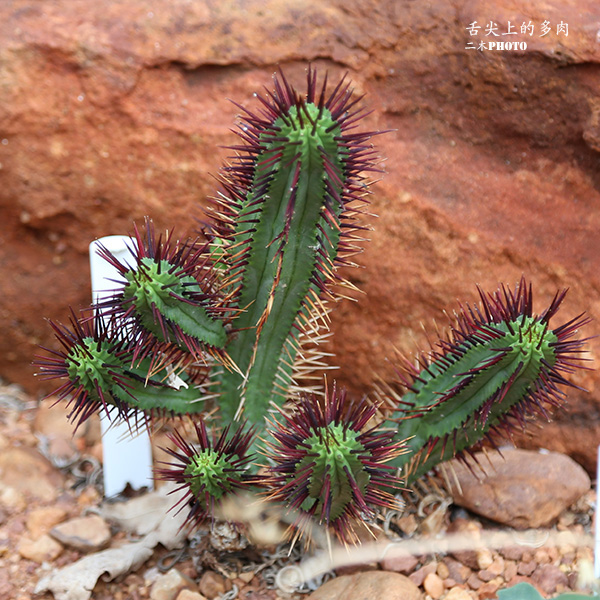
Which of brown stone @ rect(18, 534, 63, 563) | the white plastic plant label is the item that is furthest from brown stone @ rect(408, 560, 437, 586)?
brown stone @ rect(18, 534, 63, 563)

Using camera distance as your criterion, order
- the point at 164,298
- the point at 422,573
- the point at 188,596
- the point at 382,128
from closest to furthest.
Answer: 1. the point at 164,298
2. the point at 188,596
3. the point at 422,573
4. the point at 382,128

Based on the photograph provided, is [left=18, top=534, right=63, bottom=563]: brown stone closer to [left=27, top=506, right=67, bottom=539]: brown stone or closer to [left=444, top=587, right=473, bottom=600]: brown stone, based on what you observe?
[left=27, top=506, right=67, bottom=539]: brown stone

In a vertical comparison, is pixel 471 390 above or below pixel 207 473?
above

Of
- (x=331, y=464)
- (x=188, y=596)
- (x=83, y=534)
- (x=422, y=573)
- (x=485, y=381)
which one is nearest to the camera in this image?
(x=331, y=464)

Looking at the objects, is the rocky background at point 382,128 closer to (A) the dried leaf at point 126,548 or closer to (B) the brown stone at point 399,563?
(B) the brown stone at point 399,563

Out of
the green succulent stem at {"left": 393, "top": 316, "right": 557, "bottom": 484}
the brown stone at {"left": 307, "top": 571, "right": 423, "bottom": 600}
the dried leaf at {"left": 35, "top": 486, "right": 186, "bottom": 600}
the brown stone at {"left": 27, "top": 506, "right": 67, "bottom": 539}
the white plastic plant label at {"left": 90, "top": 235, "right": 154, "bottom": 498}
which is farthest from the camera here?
the white plastic plant label at {"left": 90, "top": 235, "right": 154, "bottom": 498}

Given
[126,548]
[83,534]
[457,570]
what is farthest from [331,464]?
[83,534]

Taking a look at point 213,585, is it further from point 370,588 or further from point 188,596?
point 370,588

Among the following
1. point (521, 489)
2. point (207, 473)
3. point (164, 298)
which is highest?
point (164, 298)
